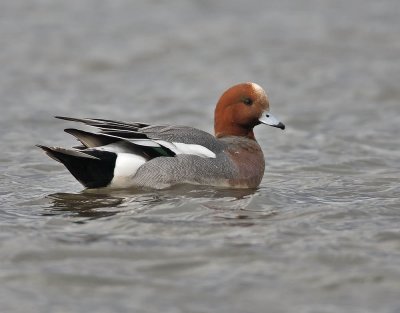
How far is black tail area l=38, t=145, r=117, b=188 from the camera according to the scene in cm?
779

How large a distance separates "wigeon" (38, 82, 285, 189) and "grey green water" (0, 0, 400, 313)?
153 mm

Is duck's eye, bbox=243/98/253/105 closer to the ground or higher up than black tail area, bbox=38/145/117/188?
higher up

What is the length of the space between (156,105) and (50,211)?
547 cm

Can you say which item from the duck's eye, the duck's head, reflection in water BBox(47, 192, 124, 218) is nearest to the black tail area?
reflection in water BBox(47, 192, 124, 218)

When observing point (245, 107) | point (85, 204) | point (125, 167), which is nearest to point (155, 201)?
point (125, 167)

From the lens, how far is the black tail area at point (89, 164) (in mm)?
7789

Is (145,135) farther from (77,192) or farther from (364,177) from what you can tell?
(364,177)

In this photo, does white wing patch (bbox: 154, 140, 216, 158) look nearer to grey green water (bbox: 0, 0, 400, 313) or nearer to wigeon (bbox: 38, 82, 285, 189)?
wigeon (bbox: 38, 82, 285, 189)

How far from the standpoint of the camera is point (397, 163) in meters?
9.90

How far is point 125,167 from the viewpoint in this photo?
8.04 metres

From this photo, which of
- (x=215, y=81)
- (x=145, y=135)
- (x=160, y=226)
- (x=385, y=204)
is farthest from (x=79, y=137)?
(x=215, y=81)

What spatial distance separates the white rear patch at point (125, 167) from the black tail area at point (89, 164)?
34mm

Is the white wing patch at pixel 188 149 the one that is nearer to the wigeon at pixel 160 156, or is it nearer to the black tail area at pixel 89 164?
the wigeon at pixel 160 156

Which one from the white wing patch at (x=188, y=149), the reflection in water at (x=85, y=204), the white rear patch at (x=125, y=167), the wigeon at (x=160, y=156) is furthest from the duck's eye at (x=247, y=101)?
the reflection in water at (x=85, y=204)
